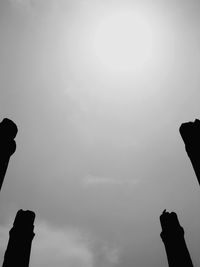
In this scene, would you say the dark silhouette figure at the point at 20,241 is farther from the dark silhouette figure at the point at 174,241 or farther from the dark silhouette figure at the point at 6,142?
the dark silhouette figure at the point at 174,241

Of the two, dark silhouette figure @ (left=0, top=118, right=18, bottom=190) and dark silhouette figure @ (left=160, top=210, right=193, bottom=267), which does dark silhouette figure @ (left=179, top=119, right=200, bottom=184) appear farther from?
dark silhouette figure @ (left=0, top=118, right=18, bottom=190)

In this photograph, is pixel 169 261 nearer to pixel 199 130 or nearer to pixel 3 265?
pixel 199 130

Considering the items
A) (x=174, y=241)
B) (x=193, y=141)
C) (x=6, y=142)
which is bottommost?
(x=174, y=241)

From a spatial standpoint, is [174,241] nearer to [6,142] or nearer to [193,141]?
[193,141]

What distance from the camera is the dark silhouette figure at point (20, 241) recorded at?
1198 cm

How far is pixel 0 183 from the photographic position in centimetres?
979

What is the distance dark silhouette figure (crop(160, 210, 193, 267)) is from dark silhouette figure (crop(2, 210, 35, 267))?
296 inches

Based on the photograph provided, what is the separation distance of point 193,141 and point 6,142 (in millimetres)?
8763

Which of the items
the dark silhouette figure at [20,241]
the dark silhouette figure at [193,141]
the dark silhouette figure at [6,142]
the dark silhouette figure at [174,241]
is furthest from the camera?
the dark silhouette figure at [174,241]

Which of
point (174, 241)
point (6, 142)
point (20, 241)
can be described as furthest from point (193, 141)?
point (20, 241)

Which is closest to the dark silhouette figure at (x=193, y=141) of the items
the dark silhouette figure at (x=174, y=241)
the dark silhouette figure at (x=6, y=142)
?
the dark silhouette figure at (x=174, y=241)

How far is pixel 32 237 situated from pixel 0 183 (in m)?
5.13

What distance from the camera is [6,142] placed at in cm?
1082

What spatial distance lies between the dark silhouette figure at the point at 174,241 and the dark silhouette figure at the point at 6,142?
9524 mm
